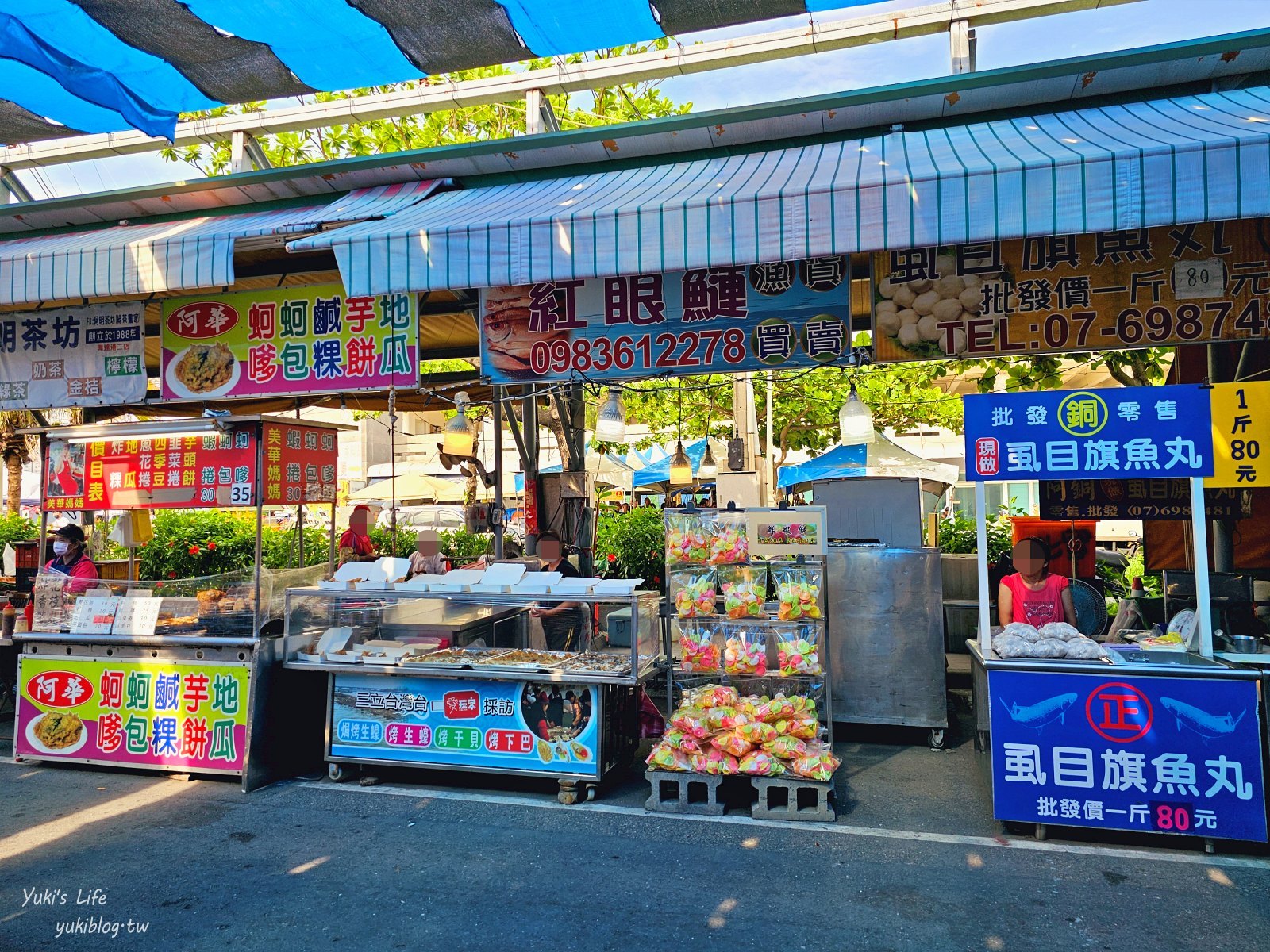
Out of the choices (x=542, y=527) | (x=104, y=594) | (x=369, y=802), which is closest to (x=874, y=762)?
(x=369, y=802)

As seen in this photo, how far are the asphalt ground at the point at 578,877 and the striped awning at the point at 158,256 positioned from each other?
3.81 m

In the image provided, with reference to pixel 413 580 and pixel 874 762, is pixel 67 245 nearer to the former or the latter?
pixel 413 580

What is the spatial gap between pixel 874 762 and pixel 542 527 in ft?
16.2

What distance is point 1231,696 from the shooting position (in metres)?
4.54

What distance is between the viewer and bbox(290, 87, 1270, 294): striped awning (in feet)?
15.1

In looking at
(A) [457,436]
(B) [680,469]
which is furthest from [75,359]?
(B) [680,469]

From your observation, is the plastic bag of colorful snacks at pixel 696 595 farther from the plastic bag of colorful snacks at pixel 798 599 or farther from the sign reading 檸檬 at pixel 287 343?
the sign reading 檸檬 at pixel 287 343

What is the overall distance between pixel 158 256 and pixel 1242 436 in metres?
7.68

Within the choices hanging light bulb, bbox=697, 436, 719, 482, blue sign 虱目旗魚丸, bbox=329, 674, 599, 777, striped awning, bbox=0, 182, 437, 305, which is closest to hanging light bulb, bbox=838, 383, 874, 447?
blue sign 虱目旗魚丸, bbox=329, 674, 599, 777

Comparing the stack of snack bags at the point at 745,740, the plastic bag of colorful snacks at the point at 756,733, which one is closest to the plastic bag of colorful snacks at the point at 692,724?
the stack of snack bags at the point at 745,740

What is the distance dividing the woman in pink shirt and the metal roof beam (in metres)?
3.89

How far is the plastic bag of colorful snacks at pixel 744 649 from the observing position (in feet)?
19.1

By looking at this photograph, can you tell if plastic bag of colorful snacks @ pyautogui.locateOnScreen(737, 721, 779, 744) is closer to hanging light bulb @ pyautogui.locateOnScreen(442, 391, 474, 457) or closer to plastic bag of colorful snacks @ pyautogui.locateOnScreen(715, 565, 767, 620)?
plastic bag of colorful snacks @ pyautogui.locateOnScreen(715, 565, 767, 620)

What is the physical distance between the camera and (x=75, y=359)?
7.43 metres
